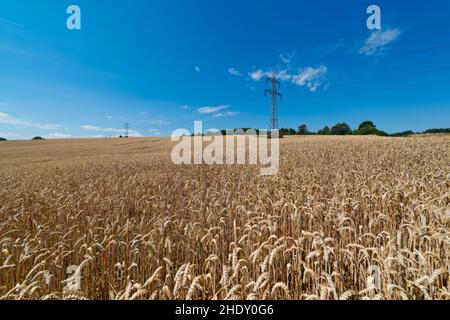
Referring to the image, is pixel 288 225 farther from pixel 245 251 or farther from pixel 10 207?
pixel 10 207

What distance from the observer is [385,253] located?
253cm

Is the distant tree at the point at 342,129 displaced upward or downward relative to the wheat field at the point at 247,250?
upward

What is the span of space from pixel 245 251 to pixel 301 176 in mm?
5052
